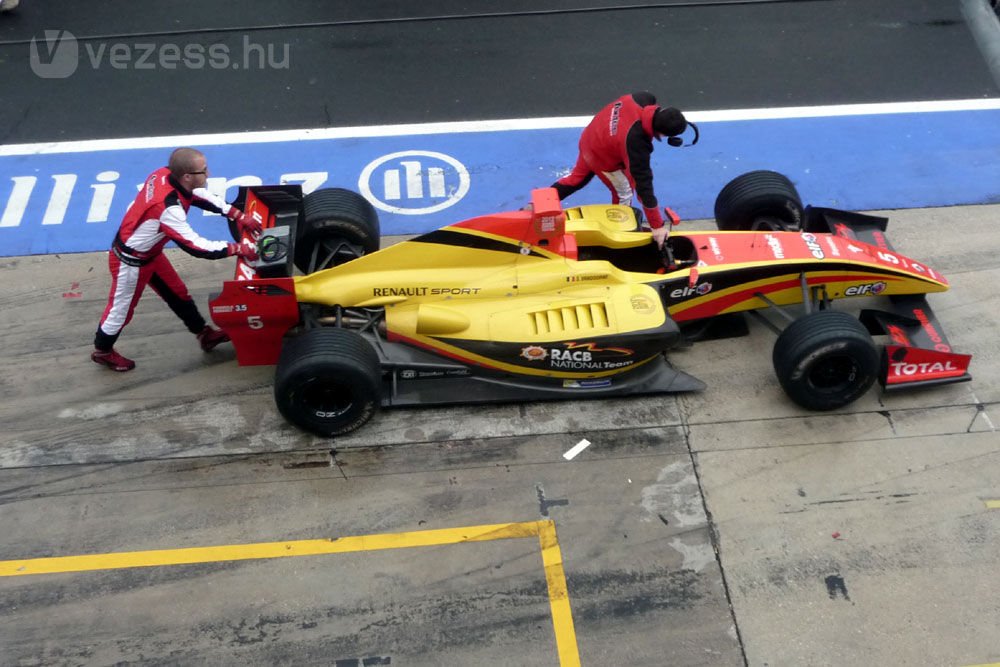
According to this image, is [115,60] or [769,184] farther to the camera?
[115,60]

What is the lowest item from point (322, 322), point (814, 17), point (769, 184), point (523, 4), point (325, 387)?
point (325, 387)

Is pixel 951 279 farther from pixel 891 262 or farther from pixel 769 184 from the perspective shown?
pixel 769 184

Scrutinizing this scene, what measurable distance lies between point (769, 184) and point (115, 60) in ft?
24.9

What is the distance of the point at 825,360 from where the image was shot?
6223 millimetres

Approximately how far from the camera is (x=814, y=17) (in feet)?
36.0

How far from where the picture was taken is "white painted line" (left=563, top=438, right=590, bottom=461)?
20.6 ft

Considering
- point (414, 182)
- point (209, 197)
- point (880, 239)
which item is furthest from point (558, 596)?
point (414, 182)

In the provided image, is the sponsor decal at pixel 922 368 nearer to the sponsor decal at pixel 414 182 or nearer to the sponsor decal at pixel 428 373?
the sponsor decal at pixel 428 373

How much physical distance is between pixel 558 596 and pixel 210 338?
11.1 ft

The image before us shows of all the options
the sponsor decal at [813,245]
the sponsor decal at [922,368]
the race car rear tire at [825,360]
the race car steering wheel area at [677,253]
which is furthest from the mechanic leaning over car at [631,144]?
the sponsor decal at [922,368]

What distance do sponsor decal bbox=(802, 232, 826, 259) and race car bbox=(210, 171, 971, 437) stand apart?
27 millimetres

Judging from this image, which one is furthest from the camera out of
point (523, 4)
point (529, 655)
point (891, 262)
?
point (523, 4)

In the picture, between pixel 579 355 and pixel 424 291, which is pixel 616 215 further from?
pixel 424 291

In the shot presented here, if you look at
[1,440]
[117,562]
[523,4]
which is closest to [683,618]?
[117,562]
